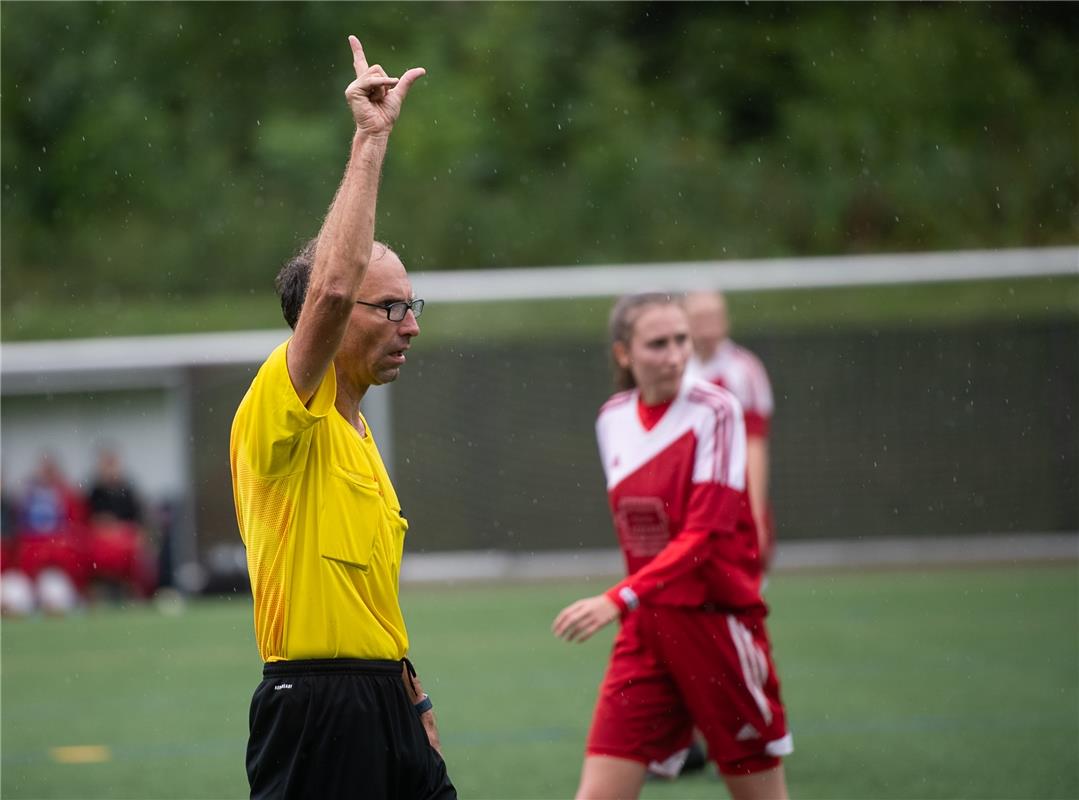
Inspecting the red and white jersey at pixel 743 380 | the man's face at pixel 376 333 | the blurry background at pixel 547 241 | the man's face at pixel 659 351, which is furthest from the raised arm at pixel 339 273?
the blurry background at pixel 547 241

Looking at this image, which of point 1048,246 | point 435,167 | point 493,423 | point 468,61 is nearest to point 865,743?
point 493,423

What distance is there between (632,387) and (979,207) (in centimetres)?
2083

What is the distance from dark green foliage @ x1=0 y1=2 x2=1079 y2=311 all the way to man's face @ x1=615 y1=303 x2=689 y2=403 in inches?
786

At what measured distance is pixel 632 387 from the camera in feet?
17.8

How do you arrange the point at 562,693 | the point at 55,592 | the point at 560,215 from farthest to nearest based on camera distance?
the point at 560,215, the point at 55,592, the point at 562,693

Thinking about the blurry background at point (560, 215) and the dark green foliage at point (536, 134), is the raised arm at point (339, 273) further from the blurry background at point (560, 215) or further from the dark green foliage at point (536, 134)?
the dark green foliage at point (536, 134)

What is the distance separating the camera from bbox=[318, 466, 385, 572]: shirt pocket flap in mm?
3324

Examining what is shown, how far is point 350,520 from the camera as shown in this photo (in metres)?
3.36

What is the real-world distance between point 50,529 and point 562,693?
347 inches

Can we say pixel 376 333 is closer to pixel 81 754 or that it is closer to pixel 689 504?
pixel 689 504

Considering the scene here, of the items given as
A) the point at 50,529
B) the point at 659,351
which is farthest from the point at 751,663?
the point at 50,529

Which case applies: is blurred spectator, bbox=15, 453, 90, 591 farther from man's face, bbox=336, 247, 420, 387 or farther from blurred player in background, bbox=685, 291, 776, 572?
man's face, bbox=336, 247, 420, 387

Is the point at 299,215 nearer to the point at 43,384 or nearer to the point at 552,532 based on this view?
the point at 43,384

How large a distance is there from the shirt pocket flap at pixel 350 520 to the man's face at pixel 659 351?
1.80m
